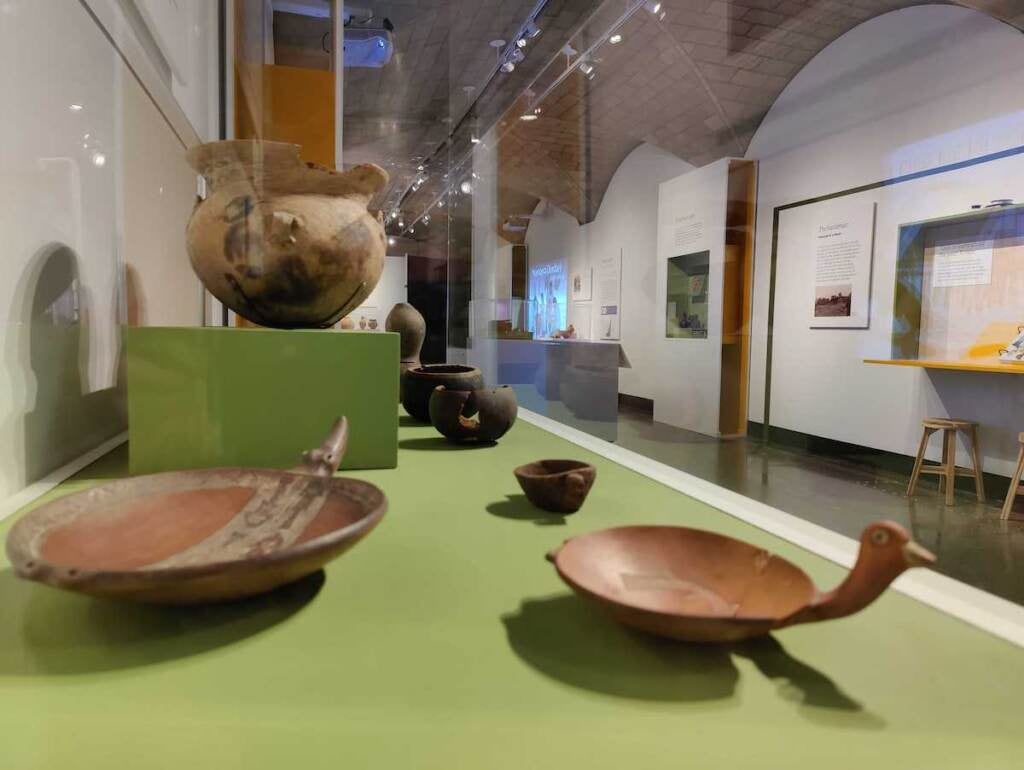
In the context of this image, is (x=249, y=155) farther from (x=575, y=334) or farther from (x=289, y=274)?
(x=575, y=334)

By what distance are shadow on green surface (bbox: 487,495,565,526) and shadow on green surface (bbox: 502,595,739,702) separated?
30cm

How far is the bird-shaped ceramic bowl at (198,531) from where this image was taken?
48 centimetres

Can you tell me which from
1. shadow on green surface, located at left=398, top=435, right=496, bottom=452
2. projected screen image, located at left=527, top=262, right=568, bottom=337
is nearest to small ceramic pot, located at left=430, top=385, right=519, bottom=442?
shadow on green surface, located at left=398, top=435, right=496, bottom=452

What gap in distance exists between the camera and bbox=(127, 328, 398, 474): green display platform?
1.10 meters

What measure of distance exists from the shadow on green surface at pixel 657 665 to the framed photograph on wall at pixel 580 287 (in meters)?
4.94

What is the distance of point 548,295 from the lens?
529 centimetres

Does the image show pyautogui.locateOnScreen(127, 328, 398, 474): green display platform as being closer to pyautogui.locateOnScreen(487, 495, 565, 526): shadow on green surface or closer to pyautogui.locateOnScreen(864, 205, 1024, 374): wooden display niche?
pyautogui.locateOnScreen(487, 495, 565, 526): shadow on green surface

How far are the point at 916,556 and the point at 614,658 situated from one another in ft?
0.76

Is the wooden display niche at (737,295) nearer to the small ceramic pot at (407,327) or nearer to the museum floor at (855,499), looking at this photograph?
the museum floor at (855,499)

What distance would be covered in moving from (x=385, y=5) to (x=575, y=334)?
104 inches

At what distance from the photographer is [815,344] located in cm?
381

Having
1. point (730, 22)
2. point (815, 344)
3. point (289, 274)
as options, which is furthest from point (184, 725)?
point (730, 22)

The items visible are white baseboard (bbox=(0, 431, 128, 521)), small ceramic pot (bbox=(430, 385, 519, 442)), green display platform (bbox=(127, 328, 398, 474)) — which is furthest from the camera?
small ceramic pot (bbox=(430, 385, 519, 442))

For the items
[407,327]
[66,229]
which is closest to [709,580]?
[66,229]
